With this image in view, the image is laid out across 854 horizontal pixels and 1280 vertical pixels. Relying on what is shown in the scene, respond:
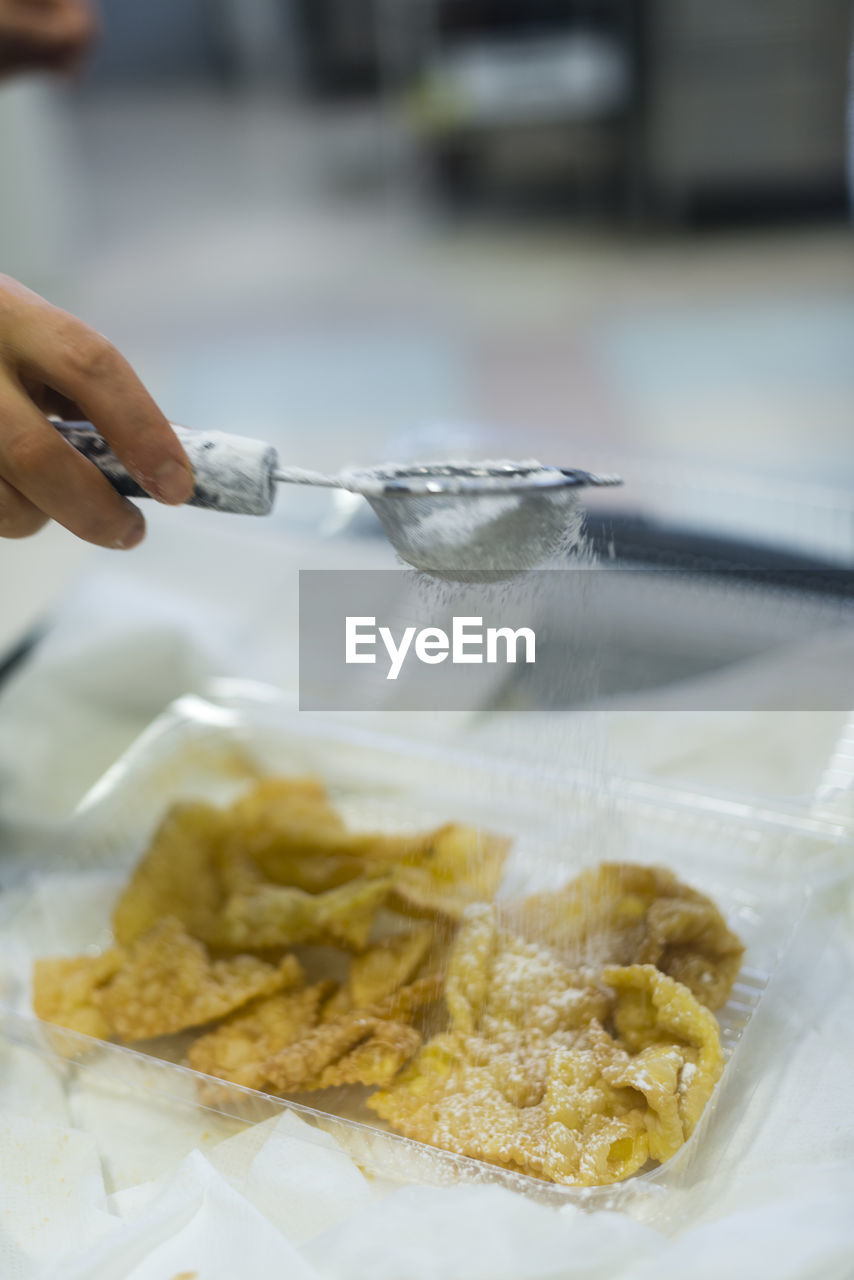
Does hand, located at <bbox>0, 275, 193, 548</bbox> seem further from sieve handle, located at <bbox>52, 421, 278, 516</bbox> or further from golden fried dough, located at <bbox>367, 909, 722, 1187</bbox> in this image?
golden fried dough, located at <bbox>367, 909, 722, 1187</bbox>

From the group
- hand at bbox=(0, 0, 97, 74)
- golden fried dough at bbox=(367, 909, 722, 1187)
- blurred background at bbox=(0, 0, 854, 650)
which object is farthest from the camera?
blurred background at bbox=(0, 0, 854, 650)

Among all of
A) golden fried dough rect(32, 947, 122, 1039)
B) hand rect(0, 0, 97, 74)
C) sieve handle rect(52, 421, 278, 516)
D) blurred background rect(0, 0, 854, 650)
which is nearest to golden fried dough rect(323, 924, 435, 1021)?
golden fried dough rect(32, 947, 122, 1039)

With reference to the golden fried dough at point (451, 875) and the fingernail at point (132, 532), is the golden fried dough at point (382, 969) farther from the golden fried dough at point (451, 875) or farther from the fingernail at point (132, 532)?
the fingernail at point (132, 532)

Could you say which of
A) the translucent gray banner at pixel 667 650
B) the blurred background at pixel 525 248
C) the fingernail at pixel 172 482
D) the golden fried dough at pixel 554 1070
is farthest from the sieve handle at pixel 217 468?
the blurred background at pixel 525 248

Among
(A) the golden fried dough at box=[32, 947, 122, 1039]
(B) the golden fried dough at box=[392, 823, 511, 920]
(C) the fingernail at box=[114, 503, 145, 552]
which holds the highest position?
(C) the fingernail at box=[114, 503, 145, 552]

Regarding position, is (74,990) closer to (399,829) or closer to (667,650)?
(399,829)

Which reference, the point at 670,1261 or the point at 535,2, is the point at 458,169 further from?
the point at 670,1261

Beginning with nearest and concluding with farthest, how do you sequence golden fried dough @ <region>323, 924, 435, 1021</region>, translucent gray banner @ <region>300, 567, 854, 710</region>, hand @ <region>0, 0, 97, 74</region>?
golden fried dough @ <region>323, 924, 435, 1021</region> < translucent gray banner @ <region>300, 567, 854, 710</region> < hand @ <region>0, 0, 97, 74</region>
